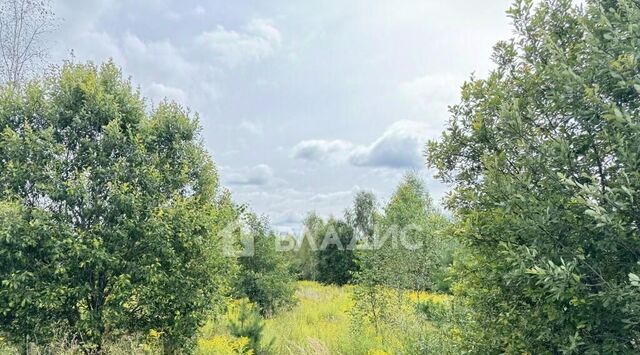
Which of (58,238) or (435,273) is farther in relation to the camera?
(435,273)

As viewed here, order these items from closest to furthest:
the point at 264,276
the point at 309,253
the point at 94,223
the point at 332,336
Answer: the point at 94,223 < the point at 332,336 < the point at 264,276 < the point at 309,253

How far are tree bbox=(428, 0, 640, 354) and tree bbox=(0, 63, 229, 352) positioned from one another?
4.74 m

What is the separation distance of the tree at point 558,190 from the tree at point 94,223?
4739 millimetres

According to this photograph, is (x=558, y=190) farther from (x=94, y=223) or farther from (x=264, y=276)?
(x=264, y=276)

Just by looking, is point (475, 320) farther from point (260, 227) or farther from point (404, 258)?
point (260, 227)

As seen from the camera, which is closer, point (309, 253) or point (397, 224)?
point (397, 224)

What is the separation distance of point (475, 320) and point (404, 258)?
5.47m

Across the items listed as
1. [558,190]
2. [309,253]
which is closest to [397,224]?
[558,190]

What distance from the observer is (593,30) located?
3.10m

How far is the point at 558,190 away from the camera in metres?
2.90

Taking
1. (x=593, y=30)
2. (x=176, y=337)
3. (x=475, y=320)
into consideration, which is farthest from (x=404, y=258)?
(x=593, y=30)

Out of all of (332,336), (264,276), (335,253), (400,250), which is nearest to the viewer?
(332,336)

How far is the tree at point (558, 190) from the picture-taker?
2.54m

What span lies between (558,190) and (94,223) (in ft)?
20.7
